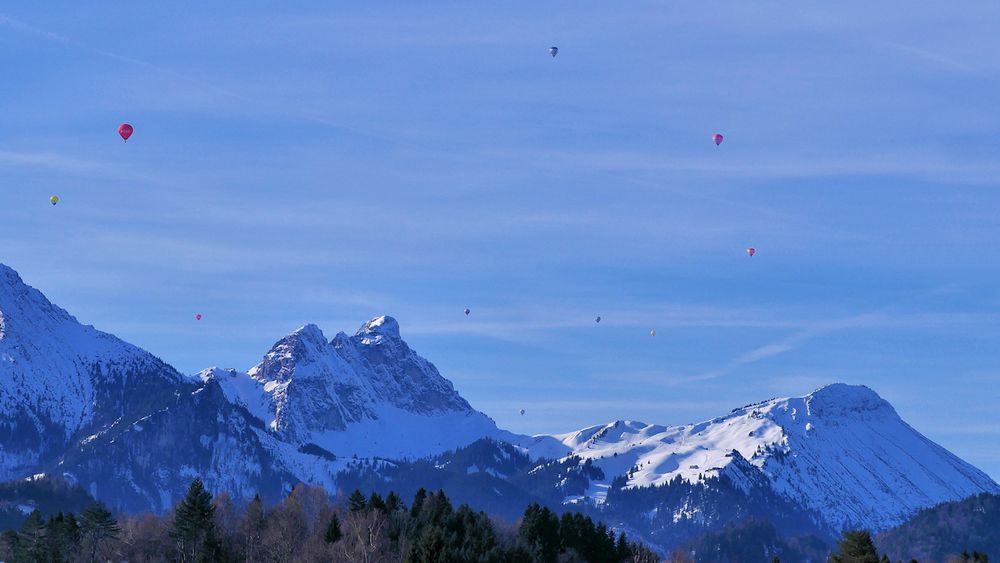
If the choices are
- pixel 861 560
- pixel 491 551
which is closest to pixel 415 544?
pixel 491 551

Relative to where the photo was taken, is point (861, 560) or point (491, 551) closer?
point (861, 560)

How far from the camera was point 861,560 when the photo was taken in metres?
186

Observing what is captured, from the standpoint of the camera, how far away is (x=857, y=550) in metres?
192

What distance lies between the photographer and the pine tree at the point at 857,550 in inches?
7372

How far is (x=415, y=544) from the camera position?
198750mm

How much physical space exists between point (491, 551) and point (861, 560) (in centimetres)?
4037

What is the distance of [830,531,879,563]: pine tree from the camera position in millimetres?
187250

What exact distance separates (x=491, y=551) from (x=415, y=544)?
847 centimetres

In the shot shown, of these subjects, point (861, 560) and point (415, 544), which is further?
point (415, 544)

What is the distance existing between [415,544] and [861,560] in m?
48.6

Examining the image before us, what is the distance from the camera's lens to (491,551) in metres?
198

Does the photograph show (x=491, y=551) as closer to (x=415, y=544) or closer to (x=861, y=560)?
(x=415, y=544)
